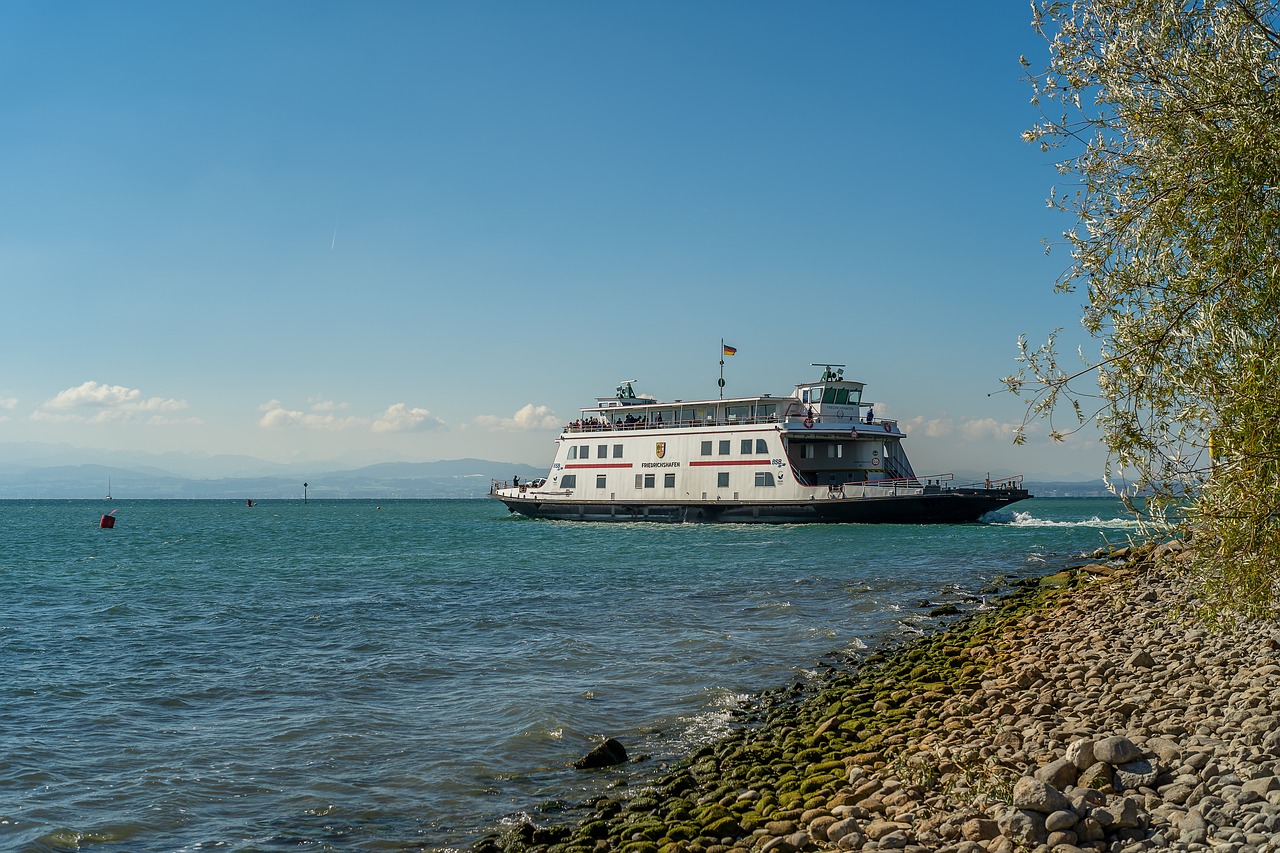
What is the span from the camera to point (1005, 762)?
801cm

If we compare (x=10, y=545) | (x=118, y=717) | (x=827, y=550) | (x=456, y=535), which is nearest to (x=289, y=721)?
(x=118, y=717)

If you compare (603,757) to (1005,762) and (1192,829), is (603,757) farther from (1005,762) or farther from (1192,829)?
(1192,829)

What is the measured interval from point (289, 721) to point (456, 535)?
4412cm

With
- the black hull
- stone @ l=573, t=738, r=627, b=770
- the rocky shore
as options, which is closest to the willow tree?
the rocky shore

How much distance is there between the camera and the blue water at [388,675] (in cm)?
975

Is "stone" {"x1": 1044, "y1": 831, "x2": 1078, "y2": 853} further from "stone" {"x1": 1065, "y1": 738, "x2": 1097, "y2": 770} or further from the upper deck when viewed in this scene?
the upper deck

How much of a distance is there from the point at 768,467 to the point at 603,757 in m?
38.1

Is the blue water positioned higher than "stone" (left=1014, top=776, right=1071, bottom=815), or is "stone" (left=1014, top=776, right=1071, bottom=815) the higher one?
"stone" (left=1014, top=776, right=1071, bottom=815)

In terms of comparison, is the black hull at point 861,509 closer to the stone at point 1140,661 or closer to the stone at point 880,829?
the stone at point 1140,661

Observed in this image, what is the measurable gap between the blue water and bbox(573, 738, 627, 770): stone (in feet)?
0.57

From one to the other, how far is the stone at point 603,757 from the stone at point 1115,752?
5477mm

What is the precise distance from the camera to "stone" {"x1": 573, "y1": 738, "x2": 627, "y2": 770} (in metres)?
10.7

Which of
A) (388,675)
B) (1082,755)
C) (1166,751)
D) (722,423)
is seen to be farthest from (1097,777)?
(722,423)

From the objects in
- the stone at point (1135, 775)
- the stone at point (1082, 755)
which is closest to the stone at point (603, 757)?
the stone at point (1082, 755)
